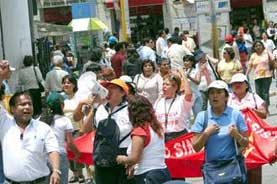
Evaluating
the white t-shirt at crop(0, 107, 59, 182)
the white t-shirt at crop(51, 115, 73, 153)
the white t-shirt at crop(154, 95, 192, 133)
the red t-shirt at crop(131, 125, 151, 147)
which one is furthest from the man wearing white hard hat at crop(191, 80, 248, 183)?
the white t-shirt at crop(154, 95, 192, 133)

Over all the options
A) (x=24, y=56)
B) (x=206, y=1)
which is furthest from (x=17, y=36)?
(x=206, y=1)

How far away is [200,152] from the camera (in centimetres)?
838

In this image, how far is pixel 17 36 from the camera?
Result: 16625mm

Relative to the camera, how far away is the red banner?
820 cm

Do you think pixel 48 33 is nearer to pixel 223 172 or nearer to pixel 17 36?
pixel 17 36

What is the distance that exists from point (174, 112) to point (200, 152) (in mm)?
652

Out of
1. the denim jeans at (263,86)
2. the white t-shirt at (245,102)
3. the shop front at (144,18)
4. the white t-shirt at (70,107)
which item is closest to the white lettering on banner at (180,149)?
the white t-shirt at (245,102)

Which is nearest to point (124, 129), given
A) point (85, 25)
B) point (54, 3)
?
point (85, 25)

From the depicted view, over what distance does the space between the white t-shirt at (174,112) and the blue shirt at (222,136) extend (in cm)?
209

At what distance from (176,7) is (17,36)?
101ft

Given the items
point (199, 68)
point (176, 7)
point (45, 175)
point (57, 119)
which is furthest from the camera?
point (176, 7)

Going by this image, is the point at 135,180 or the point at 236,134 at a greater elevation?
the point at 236,134

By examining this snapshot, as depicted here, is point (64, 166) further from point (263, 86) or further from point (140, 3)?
point (140, 3)

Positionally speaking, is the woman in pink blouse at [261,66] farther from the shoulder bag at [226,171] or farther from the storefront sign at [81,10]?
the storefront sign at [81,10]
